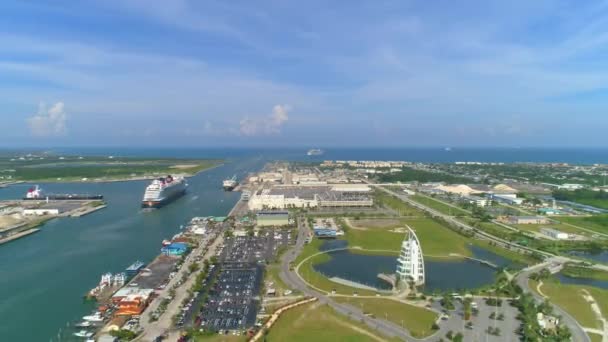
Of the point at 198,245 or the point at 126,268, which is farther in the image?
the point at 198,245

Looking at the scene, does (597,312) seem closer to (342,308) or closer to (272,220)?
(342,308)

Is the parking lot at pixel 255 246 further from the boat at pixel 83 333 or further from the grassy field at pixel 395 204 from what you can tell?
the grassy field at pixel 395 204

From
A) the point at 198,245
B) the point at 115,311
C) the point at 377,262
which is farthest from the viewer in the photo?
the point at 198,245

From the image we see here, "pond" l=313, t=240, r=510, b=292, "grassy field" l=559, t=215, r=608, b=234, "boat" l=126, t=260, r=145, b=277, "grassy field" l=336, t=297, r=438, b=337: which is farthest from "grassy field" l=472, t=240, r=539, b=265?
"boat" l=126, t=260, r=145, b=277

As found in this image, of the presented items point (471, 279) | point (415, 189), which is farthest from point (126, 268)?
point (415, 189)

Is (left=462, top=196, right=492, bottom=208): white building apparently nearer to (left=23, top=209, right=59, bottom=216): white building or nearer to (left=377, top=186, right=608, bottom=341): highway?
(left=377, top=186, right=608, bottom=341): highway

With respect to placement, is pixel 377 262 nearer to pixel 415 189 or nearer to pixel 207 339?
pixel 207 339
